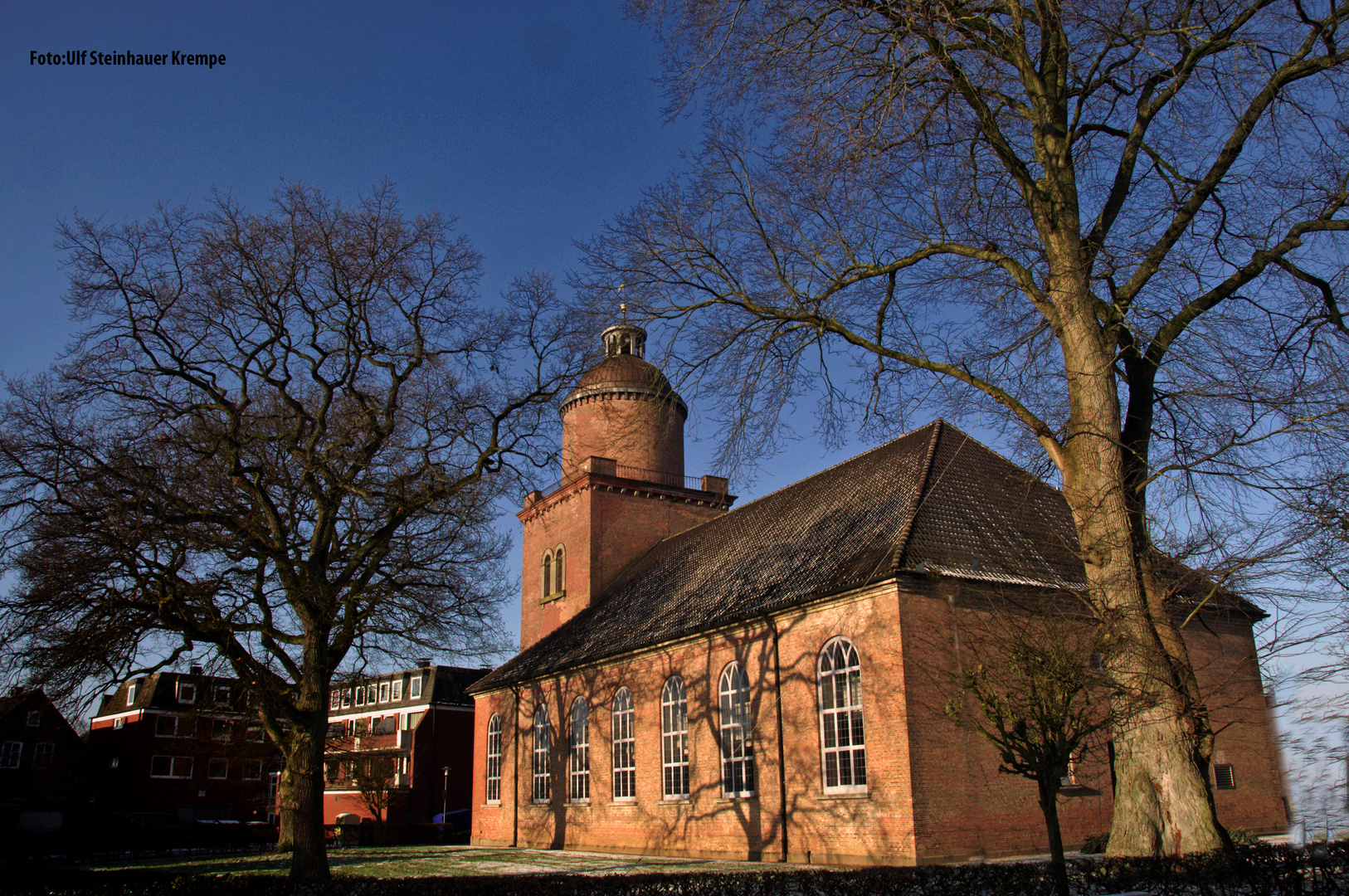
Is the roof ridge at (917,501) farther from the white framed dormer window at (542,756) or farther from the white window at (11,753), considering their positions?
the white window at (11,753)

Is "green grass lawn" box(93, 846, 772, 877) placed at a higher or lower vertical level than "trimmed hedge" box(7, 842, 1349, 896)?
lower

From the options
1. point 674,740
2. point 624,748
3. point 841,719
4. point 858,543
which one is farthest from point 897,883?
point 624,748

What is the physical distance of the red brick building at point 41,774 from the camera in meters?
45.9

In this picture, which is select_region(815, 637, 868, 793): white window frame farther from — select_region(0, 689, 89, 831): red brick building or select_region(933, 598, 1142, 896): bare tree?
select_region(0, 689, 89, 831): red brick building

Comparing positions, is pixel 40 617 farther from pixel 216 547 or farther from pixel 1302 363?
pixel 1302 363

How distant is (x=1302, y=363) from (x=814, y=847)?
12023mm

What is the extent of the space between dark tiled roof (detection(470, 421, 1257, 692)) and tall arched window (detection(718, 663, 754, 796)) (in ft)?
4.53

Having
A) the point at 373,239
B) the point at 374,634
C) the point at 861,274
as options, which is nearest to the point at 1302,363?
the point at 861,274

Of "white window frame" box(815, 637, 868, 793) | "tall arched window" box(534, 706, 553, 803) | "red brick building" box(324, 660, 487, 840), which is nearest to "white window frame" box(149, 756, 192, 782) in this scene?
"red brick building" box(324, 660, 487, 840)

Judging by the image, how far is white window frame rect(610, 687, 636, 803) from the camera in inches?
977

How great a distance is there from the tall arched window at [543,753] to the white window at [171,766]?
111 feet

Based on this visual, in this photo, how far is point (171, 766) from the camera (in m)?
53.4

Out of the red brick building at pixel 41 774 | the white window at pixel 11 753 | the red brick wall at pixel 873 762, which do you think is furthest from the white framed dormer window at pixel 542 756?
the white window at pixel 11 753

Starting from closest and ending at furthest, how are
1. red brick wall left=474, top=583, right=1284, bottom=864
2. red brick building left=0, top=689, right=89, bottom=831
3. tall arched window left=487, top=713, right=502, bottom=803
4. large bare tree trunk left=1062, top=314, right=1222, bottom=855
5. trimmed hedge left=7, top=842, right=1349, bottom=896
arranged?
trimmed hedge left=7, top=842, right=1349, bottom=896, large bare tree trunk left=1062, top=314, right=1222, bottom=855, red brick wall left=474, top=583, right=1284, bottom=864, tall arched window left=487, top=713, right=502, bottom=803, red brick building left=0, top=689, right=89, bottom=831
